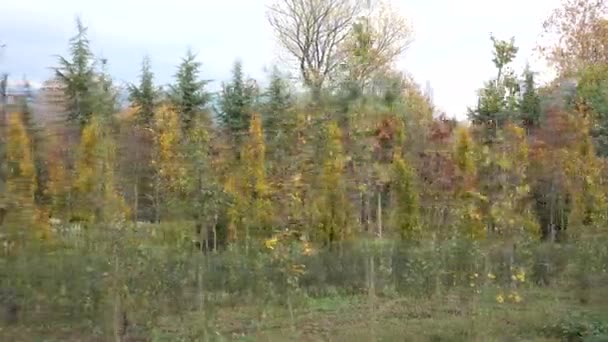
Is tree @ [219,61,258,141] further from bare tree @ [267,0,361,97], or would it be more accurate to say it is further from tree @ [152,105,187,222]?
bare tree @ [267,0,361,97]

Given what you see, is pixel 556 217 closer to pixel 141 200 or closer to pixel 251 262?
pixel 251 262

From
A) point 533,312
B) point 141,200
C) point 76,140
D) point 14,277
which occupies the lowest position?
point 533,312

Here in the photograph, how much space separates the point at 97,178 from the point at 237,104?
358 cm

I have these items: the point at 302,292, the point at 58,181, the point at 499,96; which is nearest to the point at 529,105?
the point at 499,96

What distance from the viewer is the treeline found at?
7621 mm

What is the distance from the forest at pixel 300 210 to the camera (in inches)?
286

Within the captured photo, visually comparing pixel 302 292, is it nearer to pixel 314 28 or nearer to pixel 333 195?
pixel 333 195

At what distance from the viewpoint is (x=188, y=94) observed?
10172mm

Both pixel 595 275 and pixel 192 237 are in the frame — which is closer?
pixel 192 237

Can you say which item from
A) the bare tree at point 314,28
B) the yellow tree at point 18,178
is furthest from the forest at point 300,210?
the bare tree at point 314,28

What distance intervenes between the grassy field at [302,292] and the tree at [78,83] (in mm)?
1228

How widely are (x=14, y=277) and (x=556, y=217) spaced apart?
8082 millimetres

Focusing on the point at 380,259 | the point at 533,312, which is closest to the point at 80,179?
the point at 380,259

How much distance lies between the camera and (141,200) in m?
8.82
